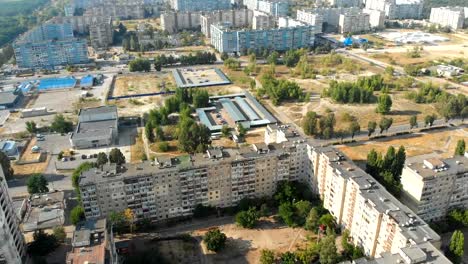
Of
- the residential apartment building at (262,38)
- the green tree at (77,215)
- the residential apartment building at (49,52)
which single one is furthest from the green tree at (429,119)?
the residential apartment building at (49,52)

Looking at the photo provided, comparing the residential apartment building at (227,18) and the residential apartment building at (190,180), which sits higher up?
the residential apartment building at (227,18)

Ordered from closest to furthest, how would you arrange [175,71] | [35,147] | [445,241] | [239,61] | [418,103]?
1. [445,241]
2. [35,147]
3. [418,103]
4. [175,71]
5. [239,61]

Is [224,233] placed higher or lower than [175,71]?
lower

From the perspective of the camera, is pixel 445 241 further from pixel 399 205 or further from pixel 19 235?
pixel 19 235

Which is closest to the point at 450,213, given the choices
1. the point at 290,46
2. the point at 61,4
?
the point at 290,46

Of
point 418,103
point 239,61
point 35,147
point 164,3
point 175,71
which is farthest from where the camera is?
point 164,3

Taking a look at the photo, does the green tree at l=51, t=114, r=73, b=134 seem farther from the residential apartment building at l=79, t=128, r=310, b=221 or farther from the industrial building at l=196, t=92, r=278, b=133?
the residential apartment building at l=79, t=128, r=310, b=221

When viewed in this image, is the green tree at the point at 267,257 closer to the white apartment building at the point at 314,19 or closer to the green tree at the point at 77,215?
the green tree at the point at 77,215
